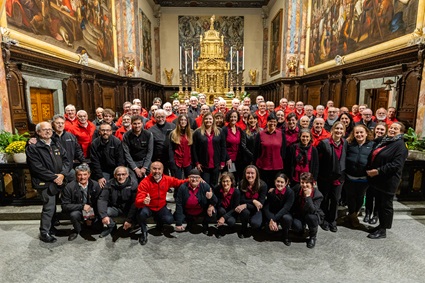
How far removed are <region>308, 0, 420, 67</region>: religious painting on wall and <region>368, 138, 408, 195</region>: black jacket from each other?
4659 mm

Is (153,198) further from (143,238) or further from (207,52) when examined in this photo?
(207,52)

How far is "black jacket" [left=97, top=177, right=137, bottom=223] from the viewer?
3.93m

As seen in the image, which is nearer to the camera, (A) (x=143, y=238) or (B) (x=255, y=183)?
(A) (x=143, y=238)

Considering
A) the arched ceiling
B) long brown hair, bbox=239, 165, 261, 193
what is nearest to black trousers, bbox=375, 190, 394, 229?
long brown hair, bbox=239, 165, 261, 193

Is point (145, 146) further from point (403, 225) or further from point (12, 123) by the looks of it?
point (403, 225)

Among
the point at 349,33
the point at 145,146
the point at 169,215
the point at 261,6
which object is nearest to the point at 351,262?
the point at 169,215

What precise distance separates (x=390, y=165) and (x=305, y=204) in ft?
4.36

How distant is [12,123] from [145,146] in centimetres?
415

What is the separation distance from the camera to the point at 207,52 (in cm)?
1581

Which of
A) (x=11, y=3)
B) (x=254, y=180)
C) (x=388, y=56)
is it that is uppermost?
(x=11, y=3)

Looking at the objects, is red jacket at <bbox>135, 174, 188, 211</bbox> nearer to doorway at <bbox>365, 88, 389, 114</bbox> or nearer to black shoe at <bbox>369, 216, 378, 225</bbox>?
black shoe at <bbox>369, 216, 378, 225</bbox>

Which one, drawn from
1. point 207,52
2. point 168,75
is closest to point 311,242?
point 207,52

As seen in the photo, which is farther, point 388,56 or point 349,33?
point 349,33

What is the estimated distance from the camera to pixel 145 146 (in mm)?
4406
